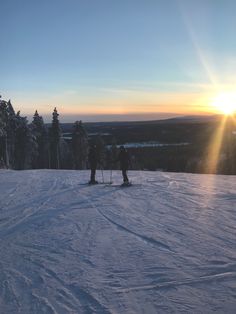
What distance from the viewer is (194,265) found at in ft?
28.0

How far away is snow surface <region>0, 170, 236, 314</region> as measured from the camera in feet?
22.9

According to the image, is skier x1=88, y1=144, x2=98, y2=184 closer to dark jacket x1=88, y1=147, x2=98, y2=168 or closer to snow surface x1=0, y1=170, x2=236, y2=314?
dark jacket x1=88, y1=147, x2=98, y2=168

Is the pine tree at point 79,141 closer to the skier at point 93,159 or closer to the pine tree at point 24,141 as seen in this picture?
the pine tree at point 24,141

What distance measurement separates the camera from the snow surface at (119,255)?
6.99m

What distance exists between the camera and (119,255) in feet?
30.9

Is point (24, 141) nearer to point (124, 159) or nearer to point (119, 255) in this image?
point (124, 159)

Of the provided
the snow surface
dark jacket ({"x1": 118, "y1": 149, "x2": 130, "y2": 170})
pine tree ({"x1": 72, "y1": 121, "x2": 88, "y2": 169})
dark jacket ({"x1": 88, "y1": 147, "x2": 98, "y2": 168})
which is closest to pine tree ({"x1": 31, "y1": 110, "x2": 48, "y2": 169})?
pine tree ({"x1": 72, "y1": 121, "x2": 88, "y2": 169})

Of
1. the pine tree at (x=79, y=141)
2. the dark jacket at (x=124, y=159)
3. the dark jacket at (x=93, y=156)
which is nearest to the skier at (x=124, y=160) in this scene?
the dark jacket at (x=124, y=159)

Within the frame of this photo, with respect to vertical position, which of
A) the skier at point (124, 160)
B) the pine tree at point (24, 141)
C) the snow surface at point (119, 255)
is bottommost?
the snow surface at point (119, 255)

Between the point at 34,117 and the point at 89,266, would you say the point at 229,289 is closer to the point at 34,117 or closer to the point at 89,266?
the point at 89,266

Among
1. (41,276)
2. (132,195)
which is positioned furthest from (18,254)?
(132,195)

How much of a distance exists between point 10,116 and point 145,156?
74381 millimetres

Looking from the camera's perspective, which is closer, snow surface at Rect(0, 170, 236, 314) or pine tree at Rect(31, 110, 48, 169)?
snow surface at Rect(0, 170, 236, 314)

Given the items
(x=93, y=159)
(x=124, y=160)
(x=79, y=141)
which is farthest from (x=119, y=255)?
(x=79, y=141)
